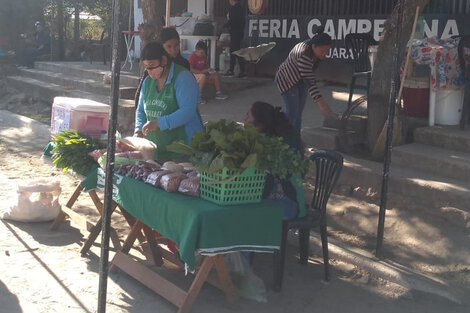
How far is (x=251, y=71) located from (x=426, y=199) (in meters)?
7.23


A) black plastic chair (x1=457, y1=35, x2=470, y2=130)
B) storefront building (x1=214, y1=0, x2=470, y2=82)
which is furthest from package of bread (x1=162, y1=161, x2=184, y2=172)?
storefront building (x1=214, y1=0, x2=470, y2=82)

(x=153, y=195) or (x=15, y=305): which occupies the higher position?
(x=153, y=195)

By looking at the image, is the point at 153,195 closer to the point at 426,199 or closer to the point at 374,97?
the point at 426,199

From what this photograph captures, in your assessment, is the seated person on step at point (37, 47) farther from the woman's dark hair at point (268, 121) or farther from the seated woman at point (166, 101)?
the woman's dark hair at point (268, 121)

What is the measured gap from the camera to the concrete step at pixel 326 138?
763 centimetres

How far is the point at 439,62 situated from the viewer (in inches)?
283

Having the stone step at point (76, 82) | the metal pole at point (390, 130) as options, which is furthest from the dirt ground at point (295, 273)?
the stone step at point (76, 82)

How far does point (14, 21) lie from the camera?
2134cm

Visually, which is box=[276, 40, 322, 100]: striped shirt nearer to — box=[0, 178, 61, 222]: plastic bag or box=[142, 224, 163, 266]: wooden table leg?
box=[142, 224, 163, 266]: wooden table leg

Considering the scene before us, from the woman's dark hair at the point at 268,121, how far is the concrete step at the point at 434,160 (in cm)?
240

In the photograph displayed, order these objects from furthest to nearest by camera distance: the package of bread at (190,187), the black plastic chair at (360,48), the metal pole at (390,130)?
1. the black plastic chair at (360,48)
2. the metal pole at (390,130)
3. the package of bread at (190,187)

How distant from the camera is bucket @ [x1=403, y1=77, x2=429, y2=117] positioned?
7.69m

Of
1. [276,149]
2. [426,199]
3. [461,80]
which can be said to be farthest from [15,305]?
[461,80]

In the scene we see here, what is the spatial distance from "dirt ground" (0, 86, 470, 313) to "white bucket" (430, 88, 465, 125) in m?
1.78
